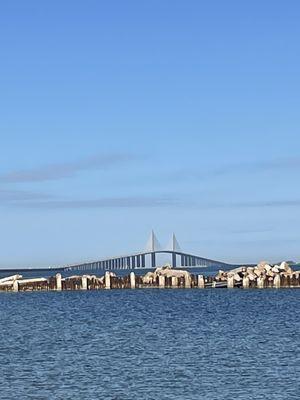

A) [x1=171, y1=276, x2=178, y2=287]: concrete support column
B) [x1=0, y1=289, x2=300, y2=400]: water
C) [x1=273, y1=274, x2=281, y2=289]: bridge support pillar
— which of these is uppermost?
[x1=171, y1=276, x2=178, y2=287]: concrete support column

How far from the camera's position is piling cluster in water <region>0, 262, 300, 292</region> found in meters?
114

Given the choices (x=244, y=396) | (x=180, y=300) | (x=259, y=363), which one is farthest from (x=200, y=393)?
(x=180, y=300)

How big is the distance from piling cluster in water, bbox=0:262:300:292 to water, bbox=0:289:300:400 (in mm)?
28204

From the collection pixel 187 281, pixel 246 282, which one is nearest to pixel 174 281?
pixel 187 281

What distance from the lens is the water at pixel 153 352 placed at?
35.7 metres

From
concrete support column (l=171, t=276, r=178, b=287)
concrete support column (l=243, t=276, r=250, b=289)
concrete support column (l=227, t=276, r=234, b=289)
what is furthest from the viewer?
concrete support column (l=171, t=276, r=178, b=287)

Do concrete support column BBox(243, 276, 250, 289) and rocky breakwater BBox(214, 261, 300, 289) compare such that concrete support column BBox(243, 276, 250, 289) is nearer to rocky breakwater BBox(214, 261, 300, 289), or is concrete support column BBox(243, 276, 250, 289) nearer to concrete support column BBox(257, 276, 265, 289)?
rocky breakwater BBox(214, 261, 300, 289)

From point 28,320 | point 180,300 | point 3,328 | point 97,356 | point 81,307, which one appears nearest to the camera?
point 97,356

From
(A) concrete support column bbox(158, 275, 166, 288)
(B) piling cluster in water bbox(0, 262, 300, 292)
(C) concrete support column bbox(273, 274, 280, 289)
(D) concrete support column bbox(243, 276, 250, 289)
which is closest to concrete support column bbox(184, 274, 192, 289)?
(B) piling cluster in water bbox(0, 262, 300, 292)

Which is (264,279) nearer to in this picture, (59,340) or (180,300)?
(180,300)

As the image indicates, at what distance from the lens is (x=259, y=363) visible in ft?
136

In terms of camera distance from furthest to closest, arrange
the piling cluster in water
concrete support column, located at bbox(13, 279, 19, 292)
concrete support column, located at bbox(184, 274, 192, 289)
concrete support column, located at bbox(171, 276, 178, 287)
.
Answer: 1. concrete support column, located at bbox(13, 279, 19, 292)
2. concrete support column, located at bbox(171, 276, 178, 287)
3. concrete support column, located at bbox(184, 274, 192, 289)
4. the piling cluster in water

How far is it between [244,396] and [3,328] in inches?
1353

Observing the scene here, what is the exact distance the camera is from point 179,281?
397ft
